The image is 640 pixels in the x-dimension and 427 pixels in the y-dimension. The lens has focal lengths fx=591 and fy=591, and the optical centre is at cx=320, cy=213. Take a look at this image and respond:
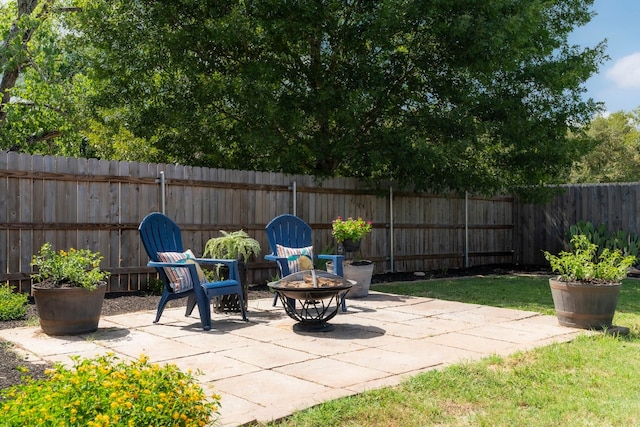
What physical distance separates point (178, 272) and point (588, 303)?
335cm

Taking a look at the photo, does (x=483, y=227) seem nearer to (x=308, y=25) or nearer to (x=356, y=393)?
(x=308, y=25)

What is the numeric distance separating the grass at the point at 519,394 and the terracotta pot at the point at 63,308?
246cm

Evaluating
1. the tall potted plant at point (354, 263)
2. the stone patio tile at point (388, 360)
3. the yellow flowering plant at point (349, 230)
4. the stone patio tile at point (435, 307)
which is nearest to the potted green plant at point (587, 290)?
the stone patio tile at point (435, 307)

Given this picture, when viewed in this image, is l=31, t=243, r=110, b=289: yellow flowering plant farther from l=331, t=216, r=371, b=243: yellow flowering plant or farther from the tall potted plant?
l=331, t=216, r=371, b=243: yellow flowering plant

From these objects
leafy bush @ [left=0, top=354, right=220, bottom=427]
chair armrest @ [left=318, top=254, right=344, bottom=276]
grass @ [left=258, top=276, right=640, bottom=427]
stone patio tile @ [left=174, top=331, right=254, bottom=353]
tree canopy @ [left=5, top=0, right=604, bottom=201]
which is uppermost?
tree canopy @ [left=5, top=0, right=604, bottom=201]

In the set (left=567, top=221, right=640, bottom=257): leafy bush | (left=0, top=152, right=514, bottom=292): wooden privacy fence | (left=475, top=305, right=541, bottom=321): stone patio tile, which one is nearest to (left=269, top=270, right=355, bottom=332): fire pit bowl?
(left=475, top=305, right=541, bottom=321): stone patio tile

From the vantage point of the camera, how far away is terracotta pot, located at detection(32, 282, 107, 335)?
440 cm

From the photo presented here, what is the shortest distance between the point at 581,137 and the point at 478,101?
2526 mm

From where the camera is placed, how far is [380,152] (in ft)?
28.0

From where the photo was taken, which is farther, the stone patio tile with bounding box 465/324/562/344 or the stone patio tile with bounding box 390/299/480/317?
the stone patio tile with bounding box 390/299/480/317

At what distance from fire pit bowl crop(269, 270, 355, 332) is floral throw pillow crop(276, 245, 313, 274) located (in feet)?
2.90

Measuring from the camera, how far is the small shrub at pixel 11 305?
513 centimetres

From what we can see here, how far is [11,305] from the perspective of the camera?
5184mm

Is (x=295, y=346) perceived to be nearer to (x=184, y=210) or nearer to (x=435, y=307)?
(x=435, y=307)
